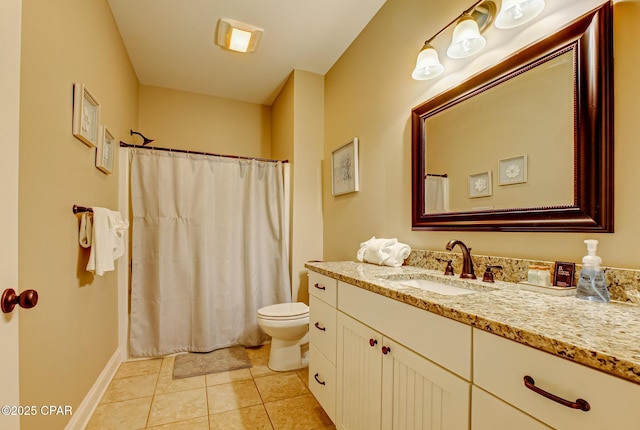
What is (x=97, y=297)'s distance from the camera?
1853mm

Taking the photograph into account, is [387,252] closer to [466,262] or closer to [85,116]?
[466,262]

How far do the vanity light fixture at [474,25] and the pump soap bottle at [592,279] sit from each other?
88 cm

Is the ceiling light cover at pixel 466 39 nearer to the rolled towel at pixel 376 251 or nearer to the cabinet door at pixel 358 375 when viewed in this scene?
the rolled towel at pixel 376 251

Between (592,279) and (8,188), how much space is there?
5.22 feet

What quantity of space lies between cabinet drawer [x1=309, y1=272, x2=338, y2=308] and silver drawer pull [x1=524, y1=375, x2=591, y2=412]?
0.97m

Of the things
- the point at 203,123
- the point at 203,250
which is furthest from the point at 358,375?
the point at 203,123

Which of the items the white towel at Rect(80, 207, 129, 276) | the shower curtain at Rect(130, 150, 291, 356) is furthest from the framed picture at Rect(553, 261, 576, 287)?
the shower curtain at Rect(130, 150, 291, 356)

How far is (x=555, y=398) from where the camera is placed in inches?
22.4

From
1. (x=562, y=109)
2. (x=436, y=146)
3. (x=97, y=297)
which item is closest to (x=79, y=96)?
(x=97, y=297)

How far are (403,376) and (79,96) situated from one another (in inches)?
75.3

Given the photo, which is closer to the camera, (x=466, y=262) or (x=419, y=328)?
(x=419, y=328)

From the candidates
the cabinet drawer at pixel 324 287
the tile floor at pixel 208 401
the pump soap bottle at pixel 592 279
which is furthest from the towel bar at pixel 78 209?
the pump soap bottle at pixel 592 279

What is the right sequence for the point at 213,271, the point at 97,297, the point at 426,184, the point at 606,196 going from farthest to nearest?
1. the point at 213,271
2. the point at 97,297
3. the point at 426,184
4. the point at 606,196

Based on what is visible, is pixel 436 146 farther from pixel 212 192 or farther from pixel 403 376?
pixel 212 192
